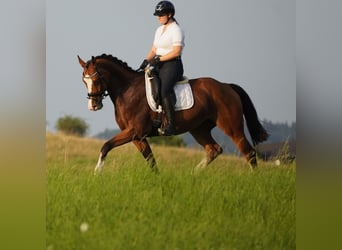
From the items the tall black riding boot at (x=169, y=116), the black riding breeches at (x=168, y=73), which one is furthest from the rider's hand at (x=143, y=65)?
the tall black riding boot at (x=169, y=116)

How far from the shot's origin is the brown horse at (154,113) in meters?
4.20

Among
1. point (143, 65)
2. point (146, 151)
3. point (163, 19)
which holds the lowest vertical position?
point (146, 151)

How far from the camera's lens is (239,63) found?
4320 mm

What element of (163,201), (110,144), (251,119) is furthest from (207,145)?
(110,144)

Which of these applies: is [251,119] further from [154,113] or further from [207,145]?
[154,113]

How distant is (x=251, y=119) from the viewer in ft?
14.4

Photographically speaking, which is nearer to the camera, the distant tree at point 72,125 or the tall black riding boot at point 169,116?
the distant tree at point 72,125

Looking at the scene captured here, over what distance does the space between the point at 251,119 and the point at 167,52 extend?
811 millimetres

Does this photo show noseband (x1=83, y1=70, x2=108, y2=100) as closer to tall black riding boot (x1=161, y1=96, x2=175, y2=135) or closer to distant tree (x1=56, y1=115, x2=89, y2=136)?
distant tree (x1=56, y1=115, x2=89, y2=136)

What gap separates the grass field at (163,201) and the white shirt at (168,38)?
718 mm

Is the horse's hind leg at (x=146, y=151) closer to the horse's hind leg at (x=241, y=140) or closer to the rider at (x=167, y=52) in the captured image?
the rider at (x=167, y=52)

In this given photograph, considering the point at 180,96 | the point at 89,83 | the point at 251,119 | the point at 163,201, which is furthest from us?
the point at 251,119

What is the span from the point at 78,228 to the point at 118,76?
112 centimetres
